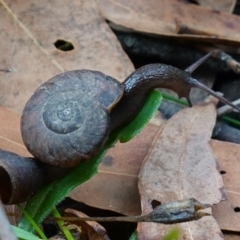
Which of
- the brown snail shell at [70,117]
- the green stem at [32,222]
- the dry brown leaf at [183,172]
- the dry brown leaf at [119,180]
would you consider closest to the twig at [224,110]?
the dry brown leaf at [183,172]

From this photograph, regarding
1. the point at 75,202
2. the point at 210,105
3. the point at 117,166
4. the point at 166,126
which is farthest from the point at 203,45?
the point at 75,202

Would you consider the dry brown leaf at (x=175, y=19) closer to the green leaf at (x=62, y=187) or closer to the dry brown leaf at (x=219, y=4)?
the dry brown leaf at (x=219, y=4)

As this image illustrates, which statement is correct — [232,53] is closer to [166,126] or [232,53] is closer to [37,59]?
[166,126]

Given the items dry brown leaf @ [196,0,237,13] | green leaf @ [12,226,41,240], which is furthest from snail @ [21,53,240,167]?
dry brown leaf @ [196,0,237,13]

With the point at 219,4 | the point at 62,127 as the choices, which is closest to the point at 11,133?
the point at 62,127

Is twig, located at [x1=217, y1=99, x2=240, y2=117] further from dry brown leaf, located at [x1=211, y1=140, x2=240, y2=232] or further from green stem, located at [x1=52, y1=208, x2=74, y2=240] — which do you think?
green stem, located at [x1=52, y1=208, x2=74, y2=240]

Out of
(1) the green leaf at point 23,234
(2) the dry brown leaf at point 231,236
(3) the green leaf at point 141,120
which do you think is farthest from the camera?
(3) the green leaf at point 141,120
